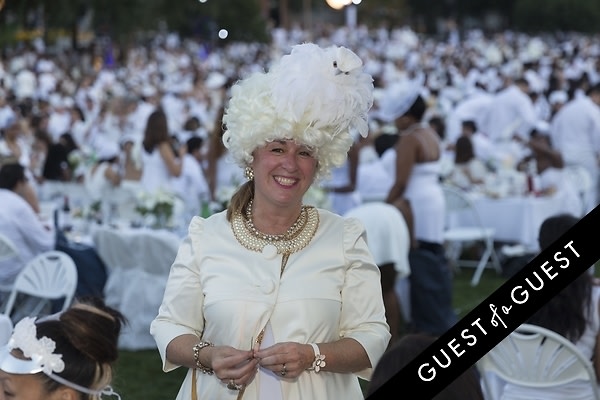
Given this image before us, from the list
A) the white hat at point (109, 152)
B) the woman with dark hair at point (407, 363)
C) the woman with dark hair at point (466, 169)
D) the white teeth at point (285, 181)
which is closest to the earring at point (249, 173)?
the white teeth at point (285, 181)

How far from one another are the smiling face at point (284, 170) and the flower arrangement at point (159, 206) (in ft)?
16.4

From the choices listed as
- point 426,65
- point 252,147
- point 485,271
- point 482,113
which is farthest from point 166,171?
point 426,65

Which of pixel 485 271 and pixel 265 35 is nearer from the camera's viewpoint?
pixel 485 271

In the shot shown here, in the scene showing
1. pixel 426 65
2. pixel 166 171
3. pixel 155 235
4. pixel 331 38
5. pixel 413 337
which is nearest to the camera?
pixel 413 337

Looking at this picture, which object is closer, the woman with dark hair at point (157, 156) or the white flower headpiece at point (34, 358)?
the white flower headpiece at point (34, 358)

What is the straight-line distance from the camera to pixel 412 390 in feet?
6.52

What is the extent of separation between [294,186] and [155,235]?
4673mm

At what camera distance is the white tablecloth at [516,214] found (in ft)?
32.9

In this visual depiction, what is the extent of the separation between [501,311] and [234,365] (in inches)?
→ 39.3

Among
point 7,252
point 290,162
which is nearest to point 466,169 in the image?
point 7,252

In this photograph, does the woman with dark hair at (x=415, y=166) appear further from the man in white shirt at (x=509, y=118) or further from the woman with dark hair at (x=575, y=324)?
the man in white shirt at (x=509, y=118)

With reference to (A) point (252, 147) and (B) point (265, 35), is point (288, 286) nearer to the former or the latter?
(A) point (252, 147)

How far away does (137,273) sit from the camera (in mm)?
7914

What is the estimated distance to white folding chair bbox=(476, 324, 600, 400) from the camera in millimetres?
4387
